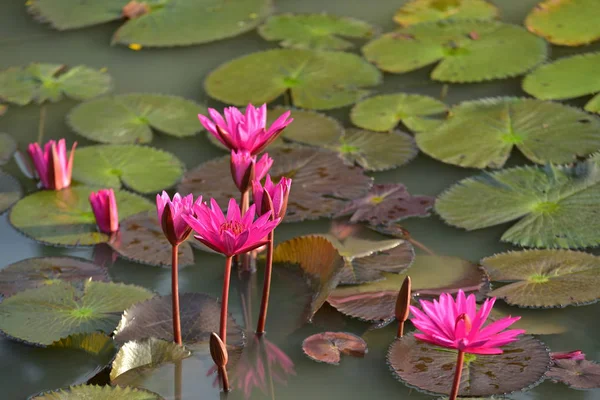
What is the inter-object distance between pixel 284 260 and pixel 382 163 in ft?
2.05

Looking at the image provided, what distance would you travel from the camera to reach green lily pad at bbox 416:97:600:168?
2.87 m

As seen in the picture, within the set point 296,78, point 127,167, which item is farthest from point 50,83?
point 296,78

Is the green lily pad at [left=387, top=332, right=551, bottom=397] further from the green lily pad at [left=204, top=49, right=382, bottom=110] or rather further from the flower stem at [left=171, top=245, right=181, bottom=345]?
the green lily pad at [left=204, top=49, right=382, bottom=110]

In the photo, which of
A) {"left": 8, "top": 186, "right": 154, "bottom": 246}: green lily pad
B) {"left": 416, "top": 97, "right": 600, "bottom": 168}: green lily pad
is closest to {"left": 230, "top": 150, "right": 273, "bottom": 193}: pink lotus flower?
{"left": 8, "top": 186, "right": 154, "bottom": 246}: green lily pad

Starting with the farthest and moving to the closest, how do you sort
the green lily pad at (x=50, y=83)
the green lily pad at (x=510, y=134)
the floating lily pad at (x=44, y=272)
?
the green lily pad at (x=50, y=83), the green lily pad at (x=510, y=134), the floating lily pad at (x=44, y=272)

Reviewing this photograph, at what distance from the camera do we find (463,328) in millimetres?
1646

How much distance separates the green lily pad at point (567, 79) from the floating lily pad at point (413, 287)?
3.51 ft

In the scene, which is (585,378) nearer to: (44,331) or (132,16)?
(44,331)

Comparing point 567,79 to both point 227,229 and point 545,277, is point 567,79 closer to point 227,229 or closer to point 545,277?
point 545,277

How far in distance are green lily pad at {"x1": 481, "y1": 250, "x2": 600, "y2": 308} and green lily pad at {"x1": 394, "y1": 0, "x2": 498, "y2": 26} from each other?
170cm

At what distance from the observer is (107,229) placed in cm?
259

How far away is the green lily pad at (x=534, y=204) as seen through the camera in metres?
2.48

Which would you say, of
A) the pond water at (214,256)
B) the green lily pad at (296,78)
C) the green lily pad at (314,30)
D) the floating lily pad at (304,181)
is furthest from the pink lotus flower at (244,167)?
the green lily pad at (314,30)

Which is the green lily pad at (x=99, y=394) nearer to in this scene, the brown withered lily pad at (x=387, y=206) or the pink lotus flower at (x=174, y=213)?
the pink lotus flower at (x=174, y=213)
